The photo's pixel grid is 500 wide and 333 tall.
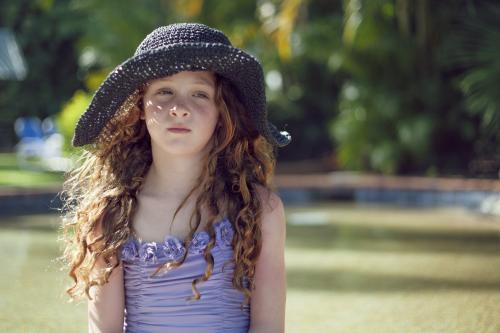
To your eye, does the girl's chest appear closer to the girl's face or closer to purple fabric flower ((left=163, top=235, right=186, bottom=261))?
purple fabric flower ((left=163, top=235, right=186, bottom=261))

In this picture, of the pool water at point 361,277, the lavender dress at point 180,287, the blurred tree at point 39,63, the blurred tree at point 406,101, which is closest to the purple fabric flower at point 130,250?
the lavender dress at point 180,287

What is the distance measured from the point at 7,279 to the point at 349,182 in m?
6.63

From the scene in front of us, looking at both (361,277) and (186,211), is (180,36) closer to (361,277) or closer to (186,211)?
(186,211)

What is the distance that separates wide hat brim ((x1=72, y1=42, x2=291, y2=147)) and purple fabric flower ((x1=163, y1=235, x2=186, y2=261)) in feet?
1.39

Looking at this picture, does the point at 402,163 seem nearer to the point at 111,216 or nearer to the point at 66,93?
the point at 111,216

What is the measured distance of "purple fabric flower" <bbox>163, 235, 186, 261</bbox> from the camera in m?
2.35

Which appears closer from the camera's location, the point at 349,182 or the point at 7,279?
the point at 7,279

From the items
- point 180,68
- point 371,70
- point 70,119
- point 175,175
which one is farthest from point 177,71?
point 371,70

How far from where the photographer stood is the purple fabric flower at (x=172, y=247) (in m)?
2.35

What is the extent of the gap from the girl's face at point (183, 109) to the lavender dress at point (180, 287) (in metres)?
0.26

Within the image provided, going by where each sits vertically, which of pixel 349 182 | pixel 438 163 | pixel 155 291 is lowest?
pixel 155 291

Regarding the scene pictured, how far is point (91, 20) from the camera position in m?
19.4

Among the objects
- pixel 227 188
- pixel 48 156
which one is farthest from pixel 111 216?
pixel 48 156

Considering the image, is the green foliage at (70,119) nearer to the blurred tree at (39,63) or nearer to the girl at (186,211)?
the blurred tree at (39,63)
